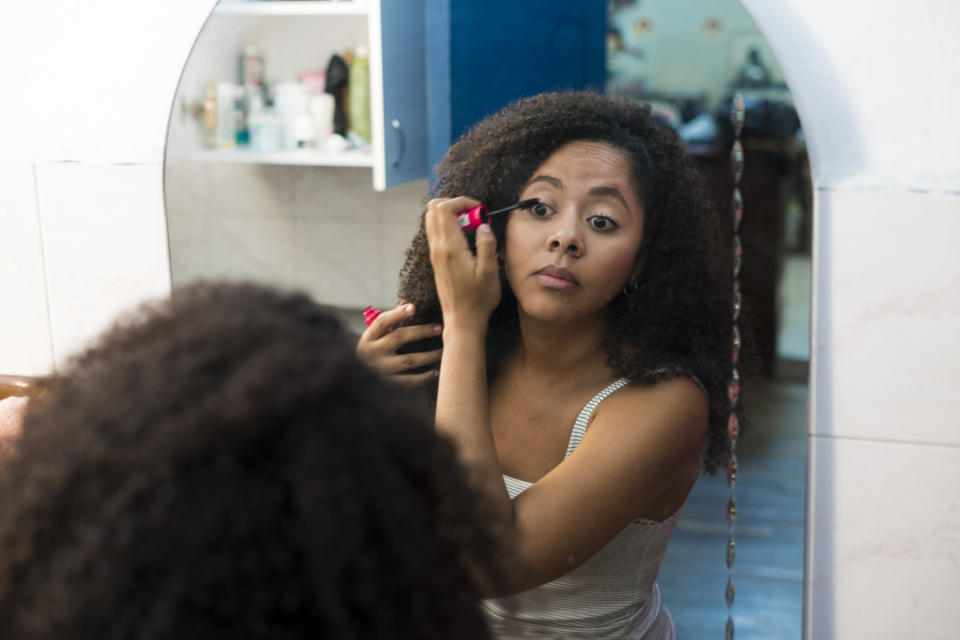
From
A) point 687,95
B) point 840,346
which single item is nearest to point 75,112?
point 840,346

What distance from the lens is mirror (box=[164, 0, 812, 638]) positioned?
1.32 meters

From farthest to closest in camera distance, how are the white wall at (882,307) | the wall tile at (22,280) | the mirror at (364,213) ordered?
the wall tile at (22,280) → the mirror at (364,213) → the white wall at (882,307)

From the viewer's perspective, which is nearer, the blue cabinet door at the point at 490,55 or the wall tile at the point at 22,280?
the blue cabinet door at the point at 490,55

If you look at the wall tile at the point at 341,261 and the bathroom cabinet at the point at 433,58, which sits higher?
the bathroom cabinet at the point at 433,58

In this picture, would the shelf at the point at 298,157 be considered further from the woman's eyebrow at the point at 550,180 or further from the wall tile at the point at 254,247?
the woman's eyebrow at the point at 550,180

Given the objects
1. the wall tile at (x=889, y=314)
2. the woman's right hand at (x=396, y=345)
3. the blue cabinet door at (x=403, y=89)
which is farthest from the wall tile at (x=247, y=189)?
the wall tile at (x=889, y=314)

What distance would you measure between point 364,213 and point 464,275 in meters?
0.77

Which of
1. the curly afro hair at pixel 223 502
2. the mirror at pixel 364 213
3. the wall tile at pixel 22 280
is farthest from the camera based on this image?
the wall tile at pixel 22 280

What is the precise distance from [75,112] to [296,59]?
17.1 inches

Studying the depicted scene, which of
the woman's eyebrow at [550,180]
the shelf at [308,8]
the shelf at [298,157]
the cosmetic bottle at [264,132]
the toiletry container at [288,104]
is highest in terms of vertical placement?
the shelf at [308,8]

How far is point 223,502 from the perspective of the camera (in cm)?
37

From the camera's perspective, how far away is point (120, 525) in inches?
14.3

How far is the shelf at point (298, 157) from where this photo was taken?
1625 mm

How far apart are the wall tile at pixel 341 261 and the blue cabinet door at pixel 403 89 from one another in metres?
0.23
